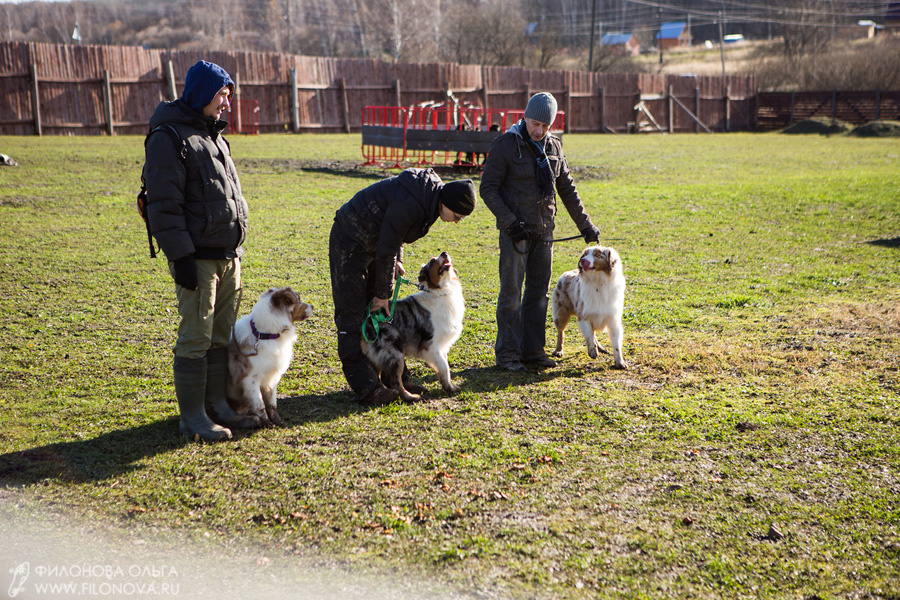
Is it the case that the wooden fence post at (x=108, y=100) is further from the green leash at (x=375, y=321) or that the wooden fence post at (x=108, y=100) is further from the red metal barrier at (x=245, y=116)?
the green leash at (x=375, y=321)

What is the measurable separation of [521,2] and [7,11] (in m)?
56.9

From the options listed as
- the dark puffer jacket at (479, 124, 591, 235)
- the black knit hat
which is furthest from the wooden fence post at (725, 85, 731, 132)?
the black knit hat

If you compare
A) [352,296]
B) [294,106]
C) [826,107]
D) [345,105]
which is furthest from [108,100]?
[826,107]

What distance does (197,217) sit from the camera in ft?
14.4

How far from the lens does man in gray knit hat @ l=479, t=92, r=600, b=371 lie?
5.91 metres

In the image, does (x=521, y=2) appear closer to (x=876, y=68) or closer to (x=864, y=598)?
(x=876, y=68)

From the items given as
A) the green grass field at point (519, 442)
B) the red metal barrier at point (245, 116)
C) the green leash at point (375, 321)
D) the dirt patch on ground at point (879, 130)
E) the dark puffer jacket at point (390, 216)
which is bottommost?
the green grass field at point (519, 442)

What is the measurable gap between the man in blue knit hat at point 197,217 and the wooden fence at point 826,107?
143 ft

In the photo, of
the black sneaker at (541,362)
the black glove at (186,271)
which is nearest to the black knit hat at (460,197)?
the black glove at (186,271)

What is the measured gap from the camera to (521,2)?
8581 cm

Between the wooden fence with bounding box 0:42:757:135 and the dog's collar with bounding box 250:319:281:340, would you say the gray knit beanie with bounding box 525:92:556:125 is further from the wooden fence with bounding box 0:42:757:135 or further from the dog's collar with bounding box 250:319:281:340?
the wooden fence with bounding box 0:42:757:135

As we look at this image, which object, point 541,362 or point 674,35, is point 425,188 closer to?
point 541,362

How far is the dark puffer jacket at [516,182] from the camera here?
19.4 ft

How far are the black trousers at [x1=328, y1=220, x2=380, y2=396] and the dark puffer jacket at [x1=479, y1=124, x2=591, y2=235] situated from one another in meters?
1.24
